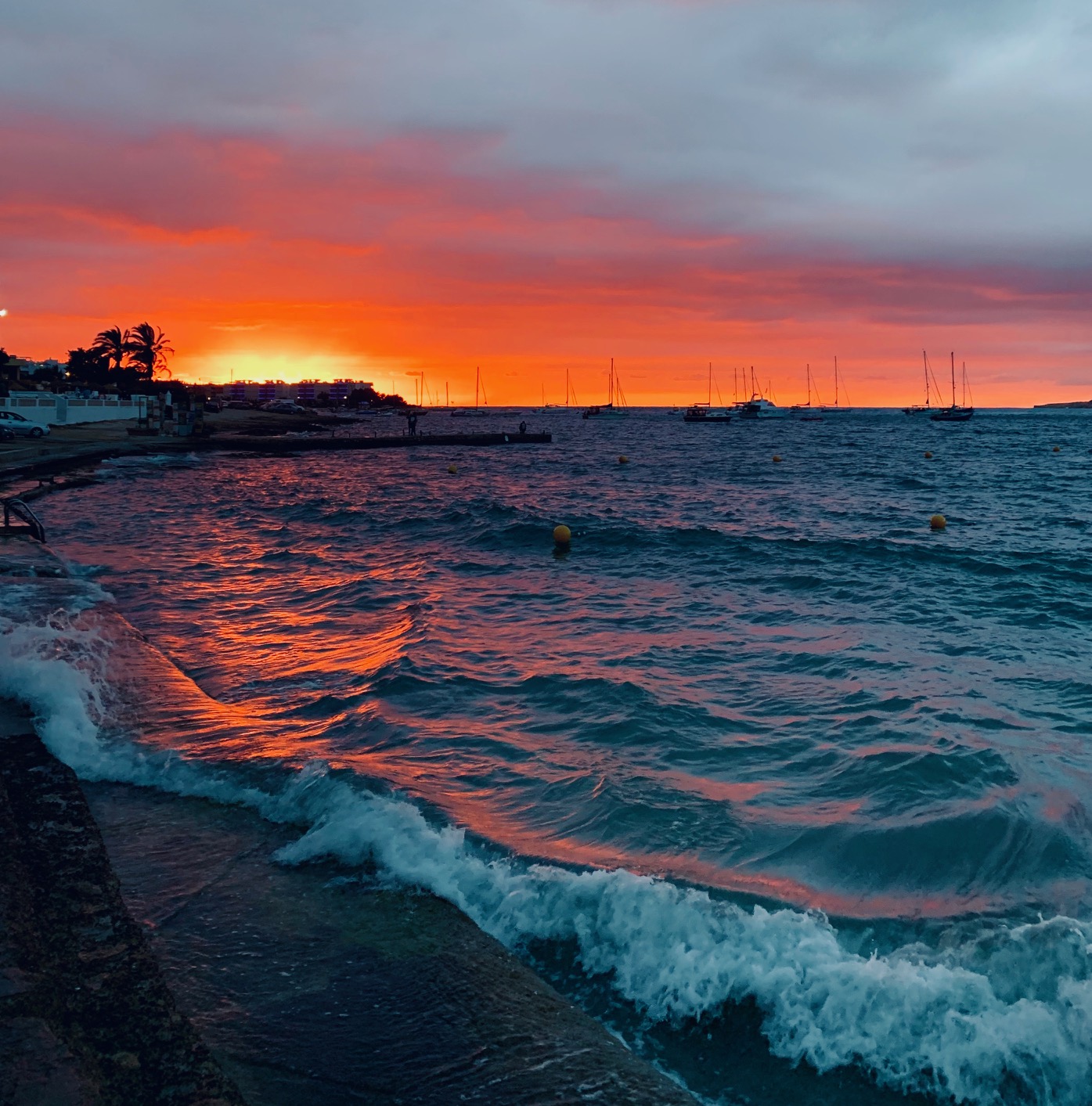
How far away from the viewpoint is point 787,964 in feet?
17.8

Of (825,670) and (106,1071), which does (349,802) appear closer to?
(106,1071)

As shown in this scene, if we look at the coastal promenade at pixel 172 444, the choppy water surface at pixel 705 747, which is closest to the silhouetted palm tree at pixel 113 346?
the coastal promenade at pixel 172 444

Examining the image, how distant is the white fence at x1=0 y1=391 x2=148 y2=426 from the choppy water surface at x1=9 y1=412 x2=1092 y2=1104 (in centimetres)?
3906

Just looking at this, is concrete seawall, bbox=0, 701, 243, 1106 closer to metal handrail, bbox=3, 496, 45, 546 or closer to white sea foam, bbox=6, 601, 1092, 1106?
white sea foam, bbox=6, 601, 1092, 1106

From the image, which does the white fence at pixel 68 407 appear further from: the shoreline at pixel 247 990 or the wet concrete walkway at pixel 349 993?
the wet concrete walkway at pixel 349 993

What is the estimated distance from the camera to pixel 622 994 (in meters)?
5.34

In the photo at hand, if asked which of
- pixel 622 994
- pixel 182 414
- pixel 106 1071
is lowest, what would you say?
pixel 622 994

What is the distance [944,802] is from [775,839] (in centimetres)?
190

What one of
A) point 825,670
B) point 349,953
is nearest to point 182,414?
point 825,670

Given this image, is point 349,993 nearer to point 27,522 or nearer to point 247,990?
point 247,990

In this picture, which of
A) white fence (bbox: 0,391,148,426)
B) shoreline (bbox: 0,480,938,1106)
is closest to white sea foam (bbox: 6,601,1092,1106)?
shoreline (bbox: 0,480,938,1106)

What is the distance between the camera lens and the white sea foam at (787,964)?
15.7ft

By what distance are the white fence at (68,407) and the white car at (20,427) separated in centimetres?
224

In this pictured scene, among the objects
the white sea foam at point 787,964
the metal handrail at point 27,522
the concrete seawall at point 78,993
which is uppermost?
the metal handrail at point 27,522
